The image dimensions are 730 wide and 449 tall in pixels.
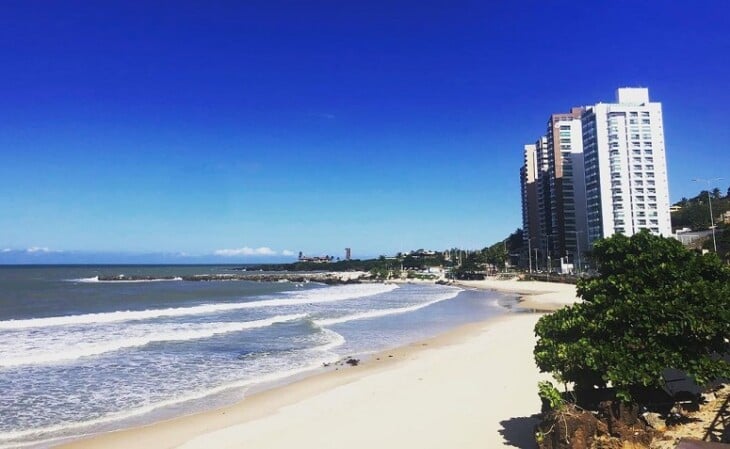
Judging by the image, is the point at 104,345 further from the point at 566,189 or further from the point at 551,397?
the point at 566,189

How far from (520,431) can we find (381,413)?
315 centimetres

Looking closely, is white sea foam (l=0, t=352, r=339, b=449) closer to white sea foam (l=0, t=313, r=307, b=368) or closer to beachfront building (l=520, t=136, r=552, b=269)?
white sea foam (l=0, t=313, r=307, b=368)

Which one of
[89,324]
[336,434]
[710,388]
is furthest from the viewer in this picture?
[89,324]

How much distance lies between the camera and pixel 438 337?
23.5 metres

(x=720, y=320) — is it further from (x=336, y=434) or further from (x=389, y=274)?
(x=389, y=274)

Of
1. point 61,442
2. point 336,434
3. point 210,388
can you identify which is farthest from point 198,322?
point 336,434

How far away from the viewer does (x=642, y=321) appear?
638cm

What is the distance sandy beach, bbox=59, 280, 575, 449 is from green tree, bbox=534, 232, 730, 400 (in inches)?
76.8

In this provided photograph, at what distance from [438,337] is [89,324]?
20292 mm

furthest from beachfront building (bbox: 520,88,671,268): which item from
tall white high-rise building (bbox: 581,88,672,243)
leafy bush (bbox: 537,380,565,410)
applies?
leafy bush (bbox: 537,380,565,410)

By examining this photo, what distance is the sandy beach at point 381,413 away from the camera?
8859 mm

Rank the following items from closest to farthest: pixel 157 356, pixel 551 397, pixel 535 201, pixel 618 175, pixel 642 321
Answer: pixel 642 321 → pixel 551 397 → pixel 157 356 → pixel 618 175 → pixel 535 201

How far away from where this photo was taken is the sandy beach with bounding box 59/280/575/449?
886 cm

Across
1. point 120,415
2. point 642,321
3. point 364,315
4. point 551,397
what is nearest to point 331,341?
point 120,415
